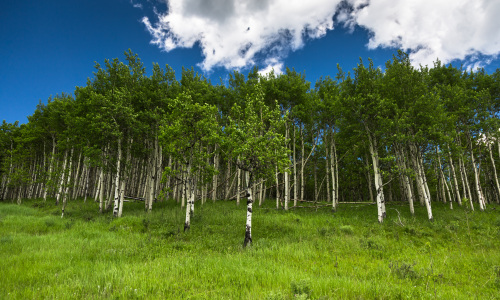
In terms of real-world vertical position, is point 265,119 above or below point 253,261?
above

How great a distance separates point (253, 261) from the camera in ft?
29.0

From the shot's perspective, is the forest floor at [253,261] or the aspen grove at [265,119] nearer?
the forest floor at [253,261]

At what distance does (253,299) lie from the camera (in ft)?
18.0

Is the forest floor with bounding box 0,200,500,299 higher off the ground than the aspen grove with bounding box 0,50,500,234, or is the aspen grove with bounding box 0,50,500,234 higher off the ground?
the aspen grove with bounding box 0,50,500,234

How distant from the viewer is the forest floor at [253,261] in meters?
6.09

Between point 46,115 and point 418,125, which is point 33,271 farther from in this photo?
point 46,115

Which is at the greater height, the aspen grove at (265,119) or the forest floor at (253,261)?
the aspen grove at (265,119)

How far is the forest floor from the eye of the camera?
240 inches

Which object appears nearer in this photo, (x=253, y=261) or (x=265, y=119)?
(x=253, y=261)

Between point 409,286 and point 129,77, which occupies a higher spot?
point 129,77

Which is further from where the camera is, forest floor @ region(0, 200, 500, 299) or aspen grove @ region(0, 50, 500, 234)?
aspen grove @ region(0, 50, 500, 234)

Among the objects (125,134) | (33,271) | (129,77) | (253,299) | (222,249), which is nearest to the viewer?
(253,299)

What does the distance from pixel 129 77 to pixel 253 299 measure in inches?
883

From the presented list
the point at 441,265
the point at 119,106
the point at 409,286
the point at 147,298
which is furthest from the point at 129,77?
the point at 441,265
